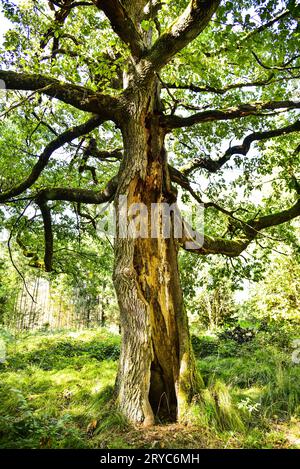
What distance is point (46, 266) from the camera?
6.73 m

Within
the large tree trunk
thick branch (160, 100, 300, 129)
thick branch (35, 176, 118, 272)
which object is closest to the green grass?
the large tree trunk

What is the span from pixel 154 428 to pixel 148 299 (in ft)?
4.82

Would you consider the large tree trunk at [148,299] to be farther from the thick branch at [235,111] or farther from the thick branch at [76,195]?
the thick branch at [76,195]

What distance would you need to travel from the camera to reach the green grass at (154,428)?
3.25 meters

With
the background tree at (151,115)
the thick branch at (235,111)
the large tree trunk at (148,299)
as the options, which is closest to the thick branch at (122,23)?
the background tree at (151,115)

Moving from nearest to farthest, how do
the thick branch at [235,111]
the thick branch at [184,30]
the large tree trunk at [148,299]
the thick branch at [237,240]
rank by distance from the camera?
the thick branch at [184,30] → the large tree trunk at [148,299] → the thick branch at [235,111] → the thick branch at [237,240]

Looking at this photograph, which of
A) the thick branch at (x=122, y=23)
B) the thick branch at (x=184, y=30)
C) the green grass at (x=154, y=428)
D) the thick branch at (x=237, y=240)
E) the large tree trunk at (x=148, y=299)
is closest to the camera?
the green grass at (x=154, y=428)

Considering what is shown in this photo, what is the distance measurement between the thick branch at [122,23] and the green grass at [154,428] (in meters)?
4.17

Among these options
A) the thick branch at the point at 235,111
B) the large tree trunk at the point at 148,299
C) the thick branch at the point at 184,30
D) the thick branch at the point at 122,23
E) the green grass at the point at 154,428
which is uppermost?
the thick branch at the point at 122,23

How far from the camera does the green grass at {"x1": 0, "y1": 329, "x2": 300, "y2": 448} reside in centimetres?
325

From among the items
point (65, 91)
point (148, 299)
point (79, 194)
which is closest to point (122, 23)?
point (65, 91)

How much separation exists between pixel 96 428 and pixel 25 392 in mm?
1881

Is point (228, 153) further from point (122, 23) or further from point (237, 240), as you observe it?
point (122, 23)

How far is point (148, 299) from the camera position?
433 centimetres
